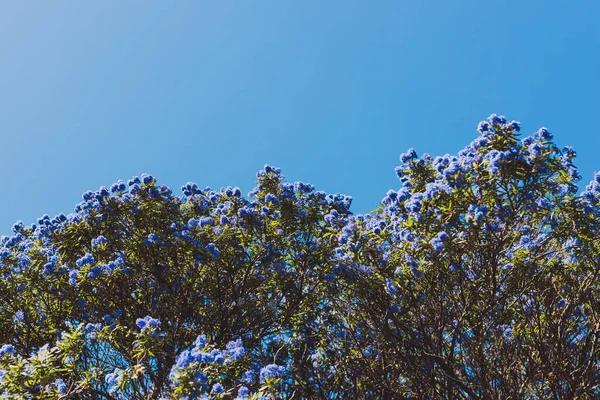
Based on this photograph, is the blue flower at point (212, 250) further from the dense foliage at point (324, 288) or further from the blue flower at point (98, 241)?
the blue flower at point (98, 241)

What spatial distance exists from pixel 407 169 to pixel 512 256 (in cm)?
168

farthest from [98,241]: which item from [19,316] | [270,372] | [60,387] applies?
Answer: [270,372]

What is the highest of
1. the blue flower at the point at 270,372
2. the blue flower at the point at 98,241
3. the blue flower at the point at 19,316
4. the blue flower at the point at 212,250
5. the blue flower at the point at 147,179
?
the blue flower at the point at 147,179

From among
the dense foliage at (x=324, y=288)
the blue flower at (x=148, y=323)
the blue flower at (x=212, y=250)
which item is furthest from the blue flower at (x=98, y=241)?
the blue flower at (x=148, y=323)

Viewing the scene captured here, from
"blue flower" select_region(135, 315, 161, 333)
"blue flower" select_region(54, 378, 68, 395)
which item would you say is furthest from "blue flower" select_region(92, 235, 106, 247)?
"blue flower" select_region(54, 378, 68, 395)

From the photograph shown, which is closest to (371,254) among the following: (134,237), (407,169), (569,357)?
(407,169)

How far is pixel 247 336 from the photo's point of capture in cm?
879

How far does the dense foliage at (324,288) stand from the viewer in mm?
5652

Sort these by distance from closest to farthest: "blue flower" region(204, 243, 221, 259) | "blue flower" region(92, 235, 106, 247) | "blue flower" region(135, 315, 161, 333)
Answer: "blue flower" region(135, 315, 161, 333)
"blue flower" region(204, 243, 221, 259)
"blue flower" region(92, 235, 106, 247)

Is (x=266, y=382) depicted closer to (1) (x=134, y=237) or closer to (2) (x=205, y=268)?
(2) (x=205, y=268)

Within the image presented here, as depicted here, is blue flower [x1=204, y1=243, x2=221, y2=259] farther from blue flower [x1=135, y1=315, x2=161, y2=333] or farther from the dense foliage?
blue flower [x1=135, y1=315, x2=161, y2=333]

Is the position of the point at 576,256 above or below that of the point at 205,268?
below

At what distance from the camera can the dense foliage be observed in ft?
18.5

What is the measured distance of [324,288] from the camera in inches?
317
